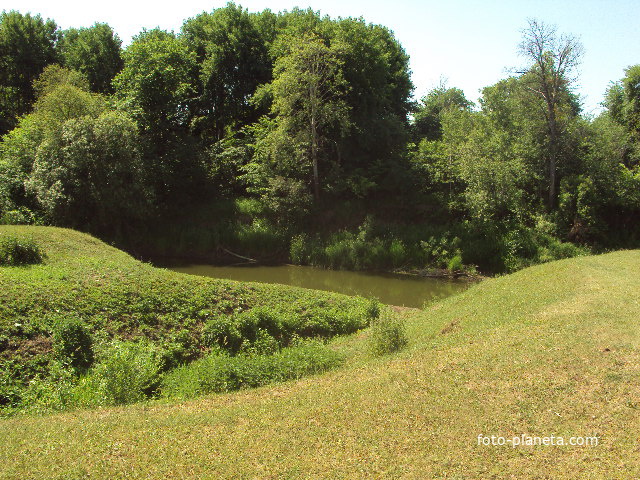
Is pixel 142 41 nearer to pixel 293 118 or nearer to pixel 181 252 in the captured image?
pixel 293 118

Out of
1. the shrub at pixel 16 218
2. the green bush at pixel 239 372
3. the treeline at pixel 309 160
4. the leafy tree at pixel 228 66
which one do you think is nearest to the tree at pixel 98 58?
the treeline at pixel 309 160

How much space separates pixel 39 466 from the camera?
6.04 meters

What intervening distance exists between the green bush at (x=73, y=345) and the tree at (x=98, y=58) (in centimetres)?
3483

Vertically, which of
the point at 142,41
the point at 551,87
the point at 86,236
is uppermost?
the point at 142,41

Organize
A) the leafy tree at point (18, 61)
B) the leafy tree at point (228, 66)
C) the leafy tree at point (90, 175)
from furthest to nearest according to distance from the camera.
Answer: the leafy tree at point (18, 61), the leafy tree at point (228, 66), the leafy tree at point (90, 175)

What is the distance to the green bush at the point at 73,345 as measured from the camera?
11133 mm

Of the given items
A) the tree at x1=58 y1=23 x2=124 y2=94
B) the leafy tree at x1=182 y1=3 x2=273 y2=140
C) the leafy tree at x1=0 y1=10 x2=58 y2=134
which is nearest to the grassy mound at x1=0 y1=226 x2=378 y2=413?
the leafy tree at x1=182 y1=3 x2=273 y2=140

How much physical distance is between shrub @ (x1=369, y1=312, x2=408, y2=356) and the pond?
9426mm

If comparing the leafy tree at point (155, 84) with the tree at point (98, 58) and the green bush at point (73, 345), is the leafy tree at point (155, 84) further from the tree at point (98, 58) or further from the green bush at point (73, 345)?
the green bush at point (73, 345)

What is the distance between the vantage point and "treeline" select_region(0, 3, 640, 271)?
27.1 meters

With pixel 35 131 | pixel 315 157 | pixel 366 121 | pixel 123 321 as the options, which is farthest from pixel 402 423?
pixel 35 131

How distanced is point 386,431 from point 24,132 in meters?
30.6

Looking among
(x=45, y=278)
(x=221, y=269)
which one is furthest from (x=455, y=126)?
(x=45, y=278)

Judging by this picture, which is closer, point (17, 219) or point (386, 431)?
point (386, 431)
